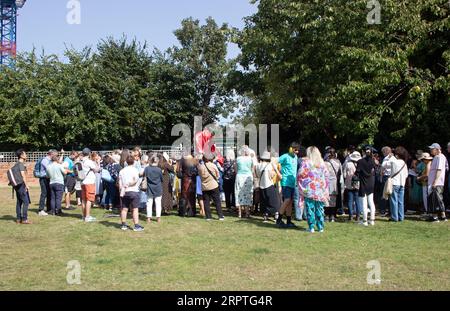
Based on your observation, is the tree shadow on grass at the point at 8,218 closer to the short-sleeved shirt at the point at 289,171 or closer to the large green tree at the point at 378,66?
the short-sleeved shirt at the point at 289,171

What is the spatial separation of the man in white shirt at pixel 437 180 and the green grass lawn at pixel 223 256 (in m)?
0.64

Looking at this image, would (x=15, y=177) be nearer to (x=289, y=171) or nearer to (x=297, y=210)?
(x=289, y=171)

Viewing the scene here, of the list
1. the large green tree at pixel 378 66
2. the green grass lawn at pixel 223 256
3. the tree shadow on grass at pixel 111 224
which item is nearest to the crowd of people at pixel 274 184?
the tree shadow on grass at pixel 111 224

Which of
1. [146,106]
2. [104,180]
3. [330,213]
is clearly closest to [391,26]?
[330,213]

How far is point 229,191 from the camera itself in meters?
14.5

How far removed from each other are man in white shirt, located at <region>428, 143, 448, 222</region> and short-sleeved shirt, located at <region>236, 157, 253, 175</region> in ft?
14.6

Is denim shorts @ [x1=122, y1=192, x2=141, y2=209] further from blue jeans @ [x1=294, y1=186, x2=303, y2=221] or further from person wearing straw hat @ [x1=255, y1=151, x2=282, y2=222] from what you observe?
blue jeans @ [x1=294, y1=186, x2=303, y2=221]

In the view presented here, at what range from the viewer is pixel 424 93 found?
14.1 meters

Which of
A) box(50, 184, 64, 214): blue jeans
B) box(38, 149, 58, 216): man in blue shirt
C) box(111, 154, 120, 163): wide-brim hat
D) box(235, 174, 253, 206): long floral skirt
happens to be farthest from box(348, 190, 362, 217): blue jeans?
box(38, 149, 58, 216): man in blue shirt

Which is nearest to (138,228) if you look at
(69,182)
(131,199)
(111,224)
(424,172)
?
(131,199)

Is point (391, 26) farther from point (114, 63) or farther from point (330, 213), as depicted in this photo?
point (114, 63)

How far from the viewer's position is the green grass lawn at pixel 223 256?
662 cm

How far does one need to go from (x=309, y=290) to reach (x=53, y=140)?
984 inches

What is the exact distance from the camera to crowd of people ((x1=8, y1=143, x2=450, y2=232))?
34.4 feet
